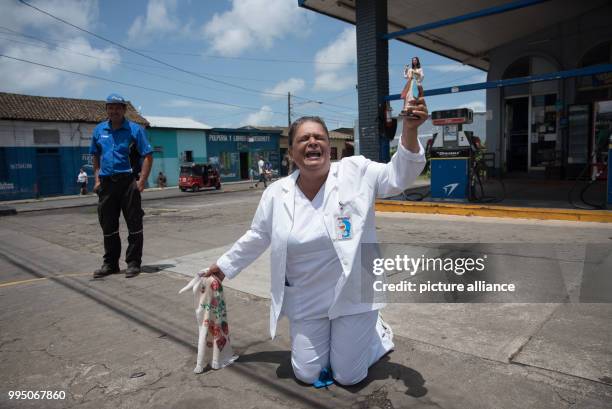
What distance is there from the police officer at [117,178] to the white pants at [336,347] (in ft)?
11.2

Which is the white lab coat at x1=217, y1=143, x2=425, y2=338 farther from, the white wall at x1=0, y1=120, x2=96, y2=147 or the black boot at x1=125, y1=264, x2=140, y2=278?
the white wall at x1=0, y1=120, x2=96, y2=147

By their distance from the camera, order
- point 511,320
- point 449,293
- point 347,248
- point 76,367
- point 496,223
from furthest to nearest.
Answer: point 496,223 → point 449,293 → point 511,320 → point 76,367 → point 347,248

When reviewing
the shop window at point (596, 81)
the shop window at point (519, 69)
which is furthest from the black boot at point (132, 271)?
the shop window at point (519, 69)

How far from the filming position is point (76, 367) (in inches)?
112

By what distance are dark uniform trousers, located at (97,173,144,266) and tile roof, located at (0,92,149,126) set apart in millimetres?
26012

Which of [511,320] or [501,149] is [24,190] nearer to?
[501,149]

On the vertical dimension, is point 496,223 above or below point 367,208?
below

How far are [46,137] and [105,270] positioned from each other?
2696 cm

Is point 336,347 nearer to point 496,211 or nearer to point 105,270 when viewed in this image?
point 105,270

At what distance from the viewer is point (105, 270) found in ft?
17.2

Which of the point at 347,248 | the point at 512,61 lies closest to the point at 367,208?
the point at 347,248

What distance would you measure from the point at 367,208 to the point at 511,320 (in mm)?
1747

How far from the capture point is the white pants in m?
2.44

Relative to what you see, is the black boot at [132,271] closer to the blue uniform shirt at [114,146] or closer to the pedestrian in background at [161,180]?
the blue uniform shirt at [114,146]
